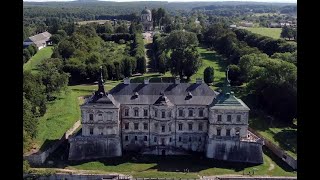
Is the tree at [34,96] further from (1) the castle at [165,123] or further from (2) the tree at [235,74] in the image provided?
(2) the tree at [235,74]

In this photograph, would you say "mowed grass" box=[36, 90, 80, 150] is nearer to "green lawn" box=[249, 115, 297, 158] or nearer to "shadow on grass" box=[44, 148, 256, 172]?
"shadow on grass" box=[44, 148, 256, 172]

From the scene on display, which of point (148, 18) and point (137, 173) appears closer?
point (137, 173)

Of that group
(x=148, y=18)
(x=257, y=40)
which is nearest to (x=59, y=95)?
(x=257, y=40)

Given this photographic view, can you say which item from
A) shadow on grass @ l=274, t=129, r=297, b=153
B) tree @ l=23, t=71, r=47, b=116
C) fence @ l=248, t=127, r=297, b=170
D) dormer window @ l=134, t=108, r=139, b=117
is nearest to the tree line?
shadow on grass @ l=274, t=129, r=297, b=153

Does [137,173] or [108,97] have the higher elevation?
[108,97]

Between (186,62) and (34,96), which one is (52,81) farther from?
(186,62)

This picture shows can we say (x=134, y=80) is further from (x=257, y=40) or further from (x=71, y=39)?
(x=257, y=40)
